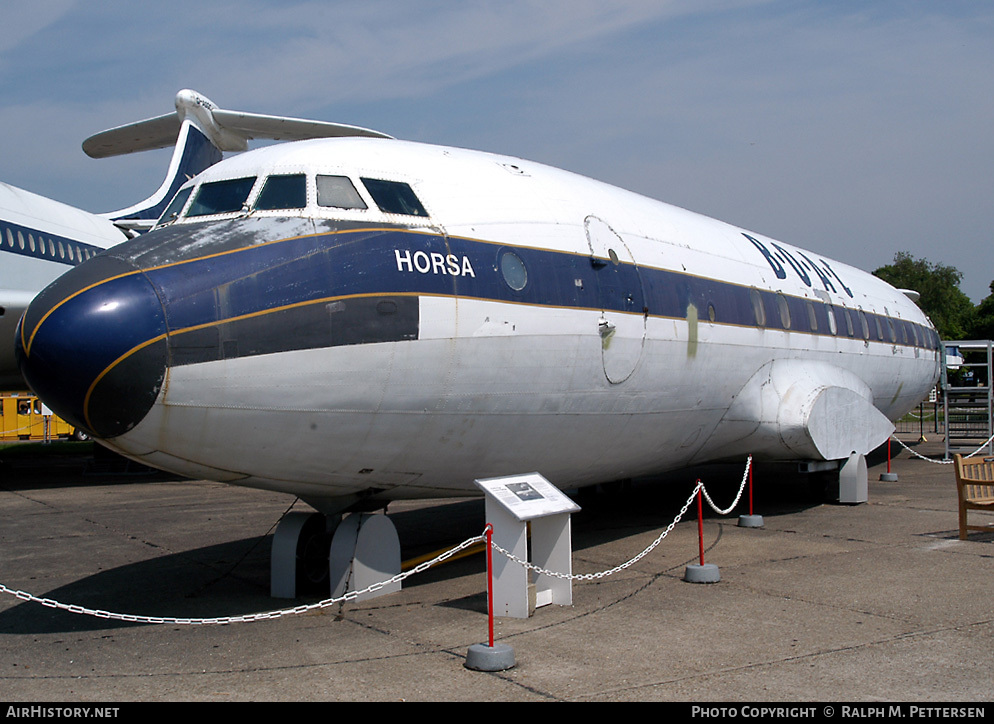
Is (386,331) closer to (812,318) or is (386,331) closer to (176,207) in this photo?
(176,207)

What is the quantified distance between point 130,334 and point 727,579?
5988 millimetres

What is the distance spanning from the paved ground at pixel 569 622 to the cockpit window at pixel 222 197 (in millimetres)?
3458

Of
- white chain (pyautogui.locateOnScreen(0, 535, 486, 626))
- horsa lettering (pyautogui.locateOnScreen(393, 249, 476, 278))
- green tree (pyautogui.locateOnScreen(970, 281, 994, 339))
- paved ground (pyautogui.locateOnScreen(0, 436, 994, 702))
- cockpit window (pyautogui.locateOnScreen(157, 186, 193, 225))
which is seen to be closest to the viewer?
paved ground (pyautogui.locateOnScreen(0, 436, 994, 702))

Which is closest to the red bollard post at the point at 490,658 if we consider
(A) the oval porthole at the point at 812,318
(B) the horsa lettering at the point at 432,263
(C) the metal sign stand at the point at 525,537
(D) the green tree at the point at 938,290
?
(C) the metal sign stand at the point at 525,537

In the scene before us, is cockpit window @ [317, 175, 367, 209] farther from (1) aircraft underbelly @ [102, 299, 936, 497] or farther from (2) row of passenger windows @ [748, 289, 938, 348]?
(2) row of passenger windows @ [748, 289, 938, 348]

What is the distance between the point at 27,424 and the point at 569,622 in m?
38.3

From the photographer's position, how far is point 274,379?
20.4ft

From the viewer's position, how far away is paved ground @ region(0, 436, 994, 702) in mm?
5434

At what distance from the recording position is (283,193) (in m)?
7.04

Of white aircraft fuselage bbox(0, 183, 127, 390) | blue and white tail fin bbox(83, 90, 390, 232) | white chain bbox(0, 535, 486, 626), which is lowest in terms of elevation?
white chain bbox(0, 535, 486, 626)

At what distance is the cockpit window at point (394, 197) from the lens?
7176mm

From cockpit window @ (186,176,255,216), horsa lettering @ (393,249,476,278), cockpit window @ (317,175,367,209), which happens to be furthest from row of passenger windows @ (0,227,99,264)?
horsa lettering @ (393,249,476,278)

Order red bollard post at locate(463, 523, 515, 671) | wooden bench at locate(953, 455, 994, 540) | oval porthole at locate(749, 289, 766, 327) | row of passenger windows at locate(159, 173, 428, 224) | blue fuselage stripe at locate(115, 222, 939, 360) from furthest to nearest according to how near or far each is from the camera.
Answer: oval porthole at locate(749, 289, 766, 327), wooden bench at locate(953, 455, 994, 540), row of passenger windows at locate(159, 173, 428, 224), blue fuselage stripe at locate(115, 222, 939, 360), red bollard post at locate(463, 523, 515, 671)

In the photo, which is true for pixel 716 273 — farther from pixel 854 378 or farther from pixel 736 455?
pixel 854 378
